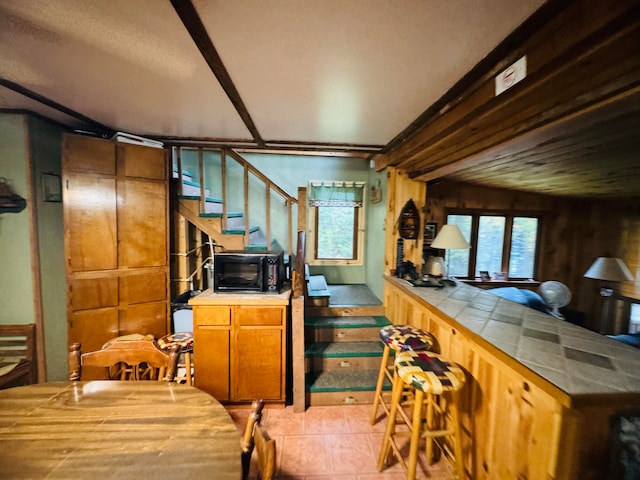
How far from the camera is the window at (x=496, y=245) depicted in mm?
3812

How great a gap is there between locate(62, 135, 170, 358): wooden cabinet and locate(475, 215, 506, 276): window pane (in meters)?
4.42

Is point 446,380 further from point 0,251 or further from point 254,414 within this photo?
point 0,251

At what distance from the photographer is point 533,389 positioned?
108 cm

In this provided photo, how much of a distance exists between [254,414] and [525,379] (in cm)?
123

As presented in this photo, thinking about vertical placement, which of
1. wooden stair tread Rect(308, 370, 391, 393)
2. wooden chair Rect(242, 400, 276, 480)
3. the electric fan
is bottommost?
wooden stair tread Rect(308, 370, 391, 393)

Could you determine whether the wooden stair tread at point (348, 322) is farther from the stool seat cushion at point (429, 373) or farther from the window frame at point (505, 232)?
the window frame at point (505, 232)

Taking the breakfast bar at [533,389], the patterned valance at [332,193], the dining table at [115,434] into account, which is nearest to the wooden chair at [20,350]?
the dining table at [115,434]

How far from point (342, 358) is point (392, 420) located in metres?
0.86

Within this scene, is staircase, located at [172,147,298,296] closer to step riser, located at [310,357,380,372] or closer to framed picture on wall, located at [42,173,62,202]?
framed picture on wall, located at [42,173,62,202]

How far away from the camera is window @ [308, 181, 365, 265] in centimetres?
371

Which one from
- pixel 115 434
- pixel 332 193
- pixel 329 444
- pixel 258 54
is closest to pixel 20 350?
pixel 115 434

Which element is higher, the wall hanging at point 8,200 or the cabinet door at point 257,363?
the wall hanging at point 8,200

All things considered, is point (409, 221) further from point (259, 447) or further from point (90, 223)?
point (90, 223)

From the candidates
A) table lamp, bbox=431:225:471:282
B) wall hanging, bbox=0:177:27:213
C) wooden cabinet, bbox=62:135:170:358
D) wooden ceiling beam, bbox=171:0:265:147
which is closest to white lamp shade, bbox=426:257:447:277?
table lamp, bbox=431:225:471:282
